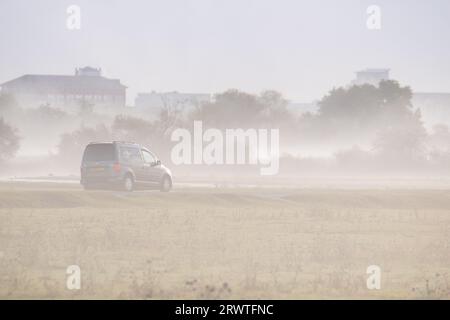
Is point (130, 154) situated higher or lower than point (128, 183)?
higher

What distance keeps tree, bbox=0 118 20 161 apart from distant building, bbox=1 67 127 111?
69487 mm

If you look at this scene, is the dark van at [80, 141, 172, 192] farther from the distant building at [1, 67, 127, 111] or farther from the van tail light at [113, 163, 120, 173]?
the distant building at [1, 67, 127, 111]

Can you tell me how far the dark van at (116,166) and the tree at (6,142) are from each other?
50056 millimetres

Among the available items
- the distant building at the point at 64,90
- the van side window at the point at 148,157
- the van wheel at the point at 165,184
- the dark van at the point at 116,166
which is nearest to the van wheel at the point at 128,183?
the dark van at the point at 116,166

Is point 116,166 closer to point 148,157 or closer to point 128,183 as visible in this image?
→ point 128,183

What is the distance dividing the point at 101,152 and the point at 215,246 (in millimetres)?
18112

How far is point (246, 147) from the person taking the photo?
97000mm

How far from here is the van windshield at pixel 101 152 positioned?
4500cm

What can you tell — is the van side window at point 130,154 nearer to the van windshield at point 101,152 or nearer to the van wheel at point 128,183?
the van windshield at point 101,152

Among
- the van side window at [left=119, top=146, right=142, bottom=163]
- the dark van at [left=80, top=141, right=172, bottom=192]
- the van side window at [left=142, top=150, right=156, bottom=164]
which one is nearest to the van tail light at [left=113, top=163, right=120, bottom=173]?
the dark van at [left=80, top=141, right=172, bottom=192]

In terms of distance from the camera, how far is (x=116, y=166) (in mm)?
44750

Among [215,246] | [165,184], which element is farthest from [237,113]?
[215,246]

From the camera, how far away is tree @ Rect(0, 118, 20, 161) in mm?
94312
